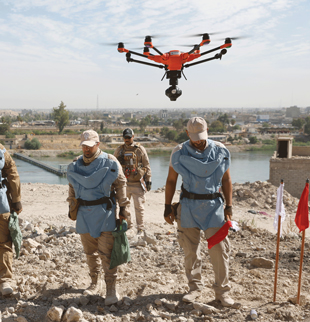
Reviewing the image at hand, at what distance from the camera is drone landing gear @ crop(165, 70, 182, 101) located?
656 centimetres

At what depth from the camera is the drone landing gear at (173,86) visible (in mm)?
6562

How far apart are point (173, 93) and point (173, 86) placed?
0.82 ft

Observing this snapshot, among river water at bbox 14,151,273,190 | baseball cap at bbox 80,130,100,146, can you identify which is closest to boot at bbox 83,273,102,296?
baseball cap at bbox 80,130,100,146

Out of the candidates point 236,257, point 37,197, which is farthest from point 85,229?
point 37,197

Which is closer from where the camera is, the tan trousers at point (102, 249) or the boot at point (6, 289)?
the tan trousers at point (102, 249)

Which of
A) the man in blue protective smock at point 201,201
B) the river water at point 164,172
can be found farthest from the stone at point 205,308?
the river water at point 164,172

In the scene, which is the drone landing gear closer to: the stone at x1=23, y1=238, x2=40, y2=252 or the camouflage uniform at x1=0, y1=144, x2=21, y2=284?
the stone at x1=23, y1=238, x2=40, y2=252

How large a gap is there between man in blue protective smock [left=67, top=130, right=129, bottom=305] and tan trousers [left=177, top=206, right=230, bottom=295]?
0.49m

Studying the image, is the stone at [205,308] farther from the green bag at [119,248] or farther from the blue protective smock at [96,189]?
the blue protective smock at [96,189]

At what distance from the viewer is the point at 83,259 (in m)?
3.43

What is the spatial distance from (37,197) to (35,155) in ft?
138

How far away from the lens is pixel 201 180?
2.54 m

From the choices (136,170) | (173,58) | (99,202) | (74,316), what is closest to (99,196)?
(99,202)

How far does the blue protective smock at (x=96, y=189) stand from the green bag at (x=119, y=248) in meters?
0.06
